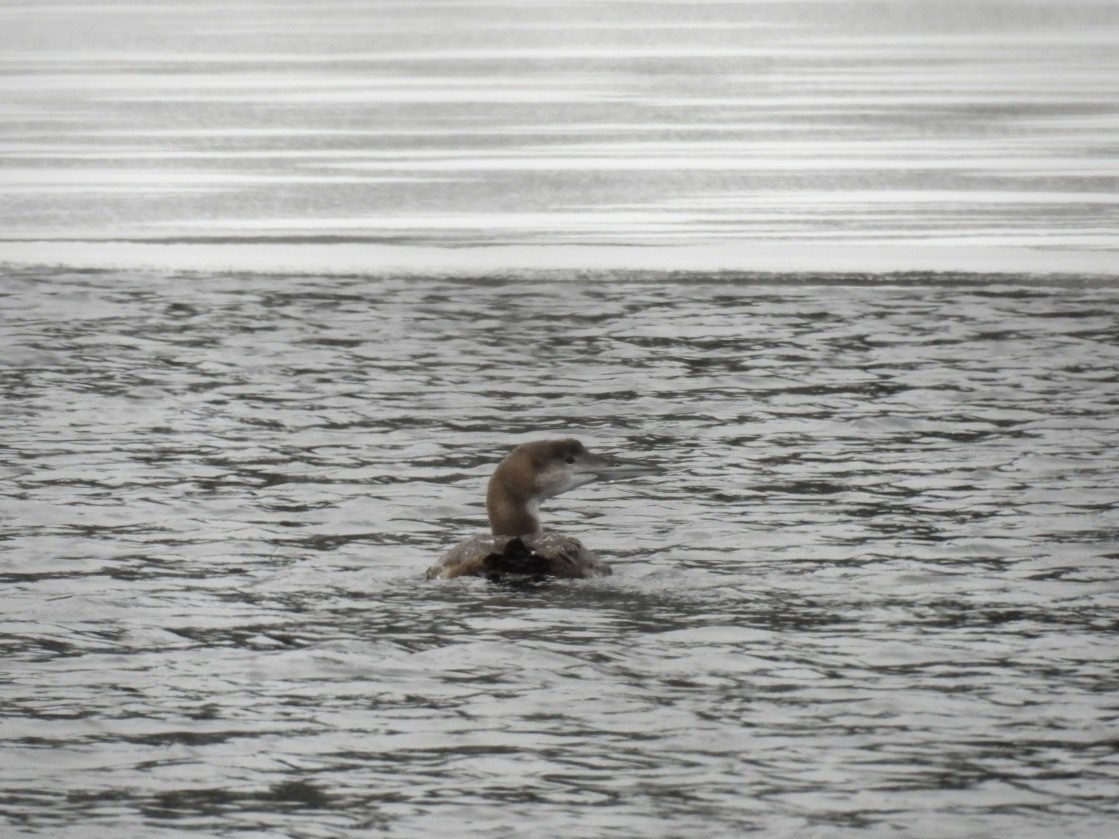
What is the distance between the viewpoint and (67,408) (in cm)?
1164

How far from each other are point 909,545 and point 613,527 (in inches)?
53.9

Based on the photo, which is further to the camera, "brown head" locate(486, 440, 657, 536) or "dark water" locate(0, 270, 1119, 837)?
"brown head" locate(486, 440, 657, 536)

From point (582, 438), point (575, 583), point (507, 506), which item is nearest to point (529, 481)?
point (507, 506)

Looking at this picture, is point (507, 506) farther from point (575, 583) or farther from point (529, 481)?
point (575, 583)

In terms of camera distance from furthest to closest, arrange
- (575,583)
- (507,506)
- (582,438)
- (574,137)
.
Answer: (574,137) < (582,438) < (507,506) < (575,583)

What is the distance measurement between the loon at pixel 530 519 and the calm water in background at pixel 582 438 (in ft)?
0.36

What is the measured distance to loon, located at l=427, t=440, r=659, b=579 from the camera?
8.41 meters

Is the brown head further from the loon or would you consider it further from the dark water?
the dark water

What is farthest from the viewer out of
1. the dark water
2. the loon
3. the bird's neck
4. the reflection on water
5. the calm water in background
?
the reflection on water

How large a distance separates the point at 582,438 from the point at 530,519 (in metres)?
2.15

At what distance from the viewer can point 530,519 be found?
8977 millimetres

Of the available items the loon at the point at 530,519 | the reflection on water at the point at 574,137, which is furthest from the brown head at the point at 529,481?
the reflection on water at the point at 574,137

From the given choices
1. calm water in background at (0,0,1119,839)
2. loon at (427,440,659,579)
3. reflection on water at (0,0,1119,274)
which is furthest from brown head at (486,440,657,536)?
reflection on water at (0,0,1119,274)

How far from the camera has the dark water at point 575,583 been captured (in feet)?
20.5
